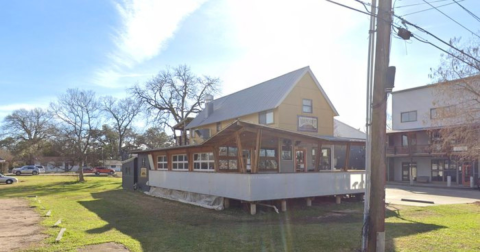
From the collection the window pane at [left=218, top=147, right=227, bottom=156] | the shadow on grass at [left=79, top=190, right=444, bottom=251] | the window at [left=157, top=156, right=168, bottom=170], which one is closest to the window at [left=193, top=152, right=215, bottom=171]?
the window pane at [left=218, top=147, right=227, bottom=156]

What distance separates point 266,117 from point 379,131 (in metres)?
15.0

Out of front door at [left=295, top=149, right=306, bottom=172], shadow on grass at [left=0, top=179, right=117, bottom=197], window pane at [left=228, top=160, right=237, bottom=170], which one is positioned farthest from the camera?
shadow on grass at [left=0, top=179, right=117, bottom=197]

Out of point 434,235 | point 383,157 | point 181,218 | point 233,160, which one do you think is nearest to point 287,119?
point 233,160

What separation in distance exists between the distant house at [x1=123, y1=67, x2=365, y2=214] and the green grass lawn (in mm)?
1113

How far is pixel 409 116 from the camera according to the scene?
3853 cm

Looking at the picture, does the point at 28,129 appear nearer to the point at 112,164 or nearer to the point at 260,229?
the point at 112,164

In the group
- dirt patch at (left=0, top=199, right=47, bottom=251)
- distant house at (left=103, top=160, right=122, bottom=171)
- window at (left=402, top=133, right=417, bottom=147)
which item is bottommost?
distant house at (left=103, top=160, right=122, bottom=171)

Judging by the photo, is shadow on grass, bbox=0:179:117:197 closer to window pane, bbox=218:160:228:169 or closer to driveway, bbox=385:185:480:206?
window pane, bbox=218:160:228:169

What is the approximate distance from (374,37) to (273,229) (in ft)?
19.6

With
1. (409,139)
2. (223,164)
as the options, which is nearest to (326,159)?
(223,164)

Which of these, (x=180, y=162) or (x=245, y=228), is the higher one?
(x=180, y=162)

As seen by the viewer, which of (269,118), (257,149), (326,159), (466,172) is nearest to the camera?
(257,149)

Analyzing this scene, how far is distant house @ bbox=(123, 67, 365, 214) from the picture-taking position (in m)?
13.5

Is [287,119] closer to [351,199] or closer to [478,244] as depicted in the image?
[351,199]
